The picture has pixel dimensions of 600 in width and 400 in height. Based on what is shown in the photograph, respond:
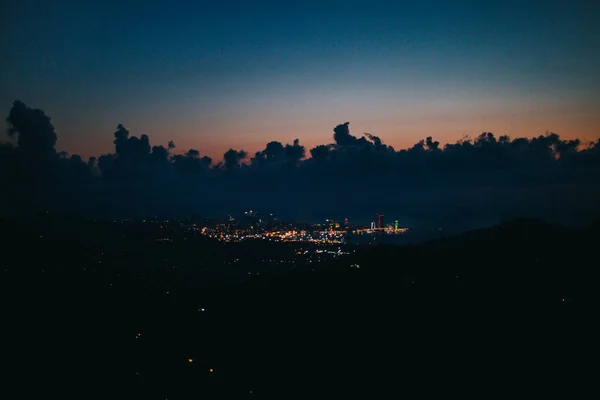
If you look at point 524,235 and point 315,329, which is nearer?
point 315,329

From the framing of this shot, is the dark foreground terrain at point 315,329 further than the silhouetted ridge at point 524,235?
No

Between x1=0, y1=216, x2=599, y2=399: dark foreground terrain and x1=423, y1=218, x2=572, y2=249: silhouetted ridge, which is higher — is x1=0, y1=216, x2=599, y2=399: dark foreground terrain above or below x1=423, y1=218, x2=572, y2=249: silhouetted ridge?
below

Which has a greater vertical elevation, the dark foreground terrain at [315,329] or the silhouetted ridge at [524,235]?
the silhouetted ridge at [524,235]

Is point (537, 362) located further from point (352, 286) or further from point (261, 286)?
point (261, 286)

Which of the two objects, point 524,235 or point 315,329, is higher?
point 524,235

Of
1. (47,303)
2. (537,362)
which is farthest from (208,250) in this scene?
(537,362)

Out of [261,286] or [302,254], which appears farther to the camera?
[302,254]

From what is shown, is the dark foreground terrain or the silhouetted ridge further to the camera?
the silhouetted ridge

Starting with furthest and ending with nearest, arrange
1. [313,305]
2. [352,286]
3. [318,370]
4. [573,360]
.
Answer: [352,286]
[313,305]
[318,370]
[573,360]
